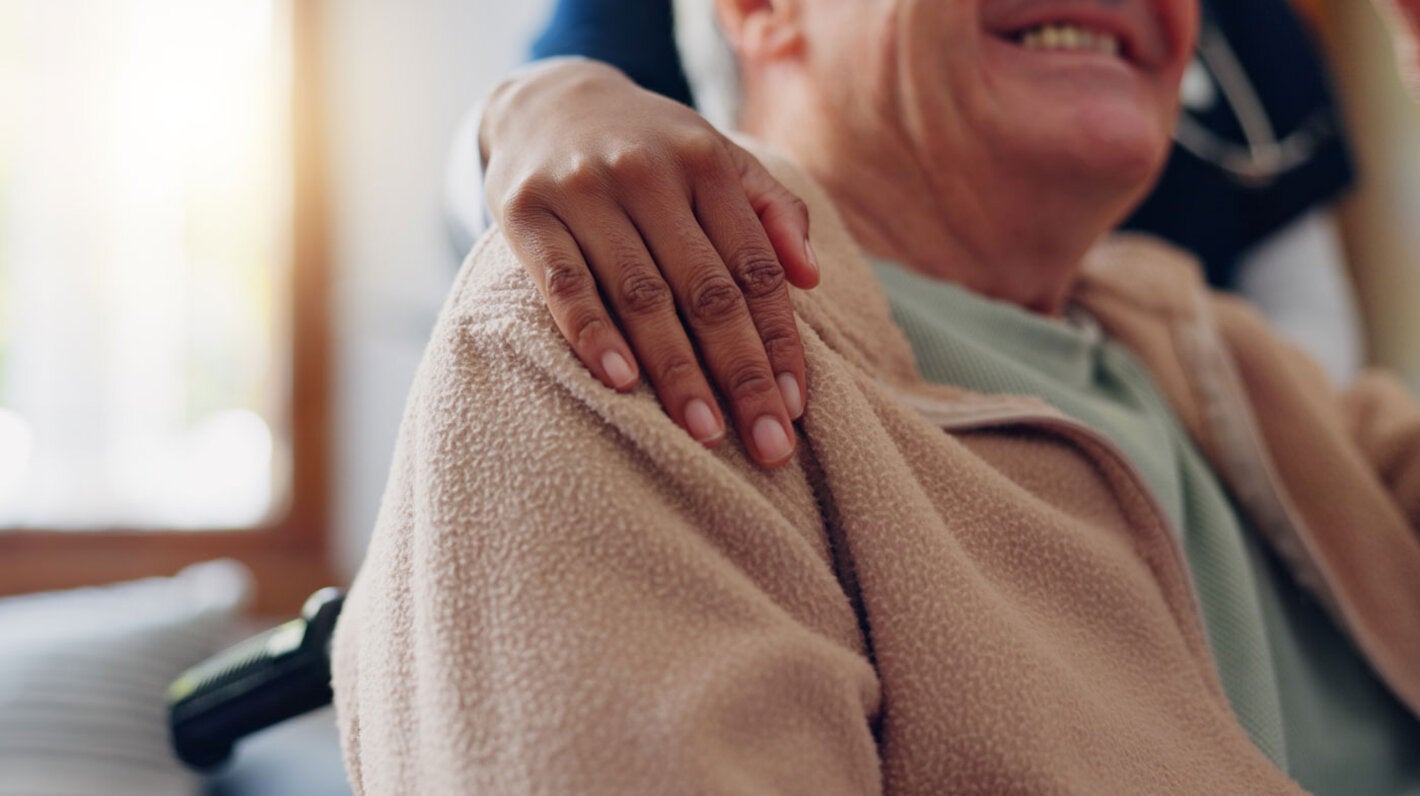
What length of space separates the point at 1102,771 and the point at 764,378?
0.25m

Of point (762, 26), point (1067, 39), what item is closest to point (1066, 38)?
point (1067, 39)

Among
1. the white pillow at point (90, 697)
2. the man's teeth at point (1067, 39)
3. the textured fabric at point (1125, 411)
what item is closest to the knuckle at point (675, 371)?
the textured fabric at point (1125, 411)

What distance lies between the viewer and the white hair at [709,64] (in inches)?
35.2

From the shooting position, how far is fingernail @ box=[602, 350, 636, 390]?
0.43 metres

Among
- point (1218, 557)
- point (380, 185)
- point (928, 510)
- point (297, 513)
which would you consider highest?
point (928, 510)

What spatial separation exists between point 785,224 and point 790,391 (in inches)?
3.3

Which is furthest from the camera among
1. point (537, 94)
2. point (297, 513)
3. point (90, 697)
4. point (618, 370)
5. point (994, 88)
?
point (297, 513)

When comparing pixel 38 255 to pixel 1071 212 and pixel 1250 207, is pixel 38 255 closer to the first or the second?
pixel 1071 212

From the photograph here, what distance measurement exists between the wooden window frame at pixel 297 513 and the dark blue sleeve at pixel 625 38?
1.31m

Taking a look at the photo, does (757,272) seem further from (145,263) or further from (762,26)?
(145,263)

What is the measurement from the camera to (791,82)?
2.64 ft

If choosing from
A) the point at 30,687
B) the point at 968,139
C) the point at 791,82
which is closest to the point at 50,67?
the point at 30,687

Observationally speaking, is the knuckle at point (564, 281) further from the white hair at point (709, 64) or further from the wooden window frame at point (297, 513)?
the wooden window frame at point (297, 513)

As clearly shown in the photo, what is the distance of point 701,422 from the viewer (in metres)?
0.44
